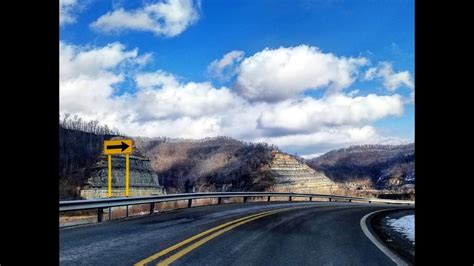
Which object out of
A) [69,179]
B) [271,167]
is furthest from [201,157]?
[69,179]

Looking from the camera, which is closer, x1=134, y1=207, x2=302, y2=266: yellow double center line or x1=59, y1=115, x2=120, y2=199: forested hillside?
x1=134, y1=207, x2=302, y2=266: yellow double center line

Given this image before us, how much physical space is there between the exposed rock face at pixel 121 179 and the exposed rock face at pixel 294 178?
34047 millimetres

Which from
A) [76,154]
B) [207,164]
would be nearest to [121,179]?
[76,154]

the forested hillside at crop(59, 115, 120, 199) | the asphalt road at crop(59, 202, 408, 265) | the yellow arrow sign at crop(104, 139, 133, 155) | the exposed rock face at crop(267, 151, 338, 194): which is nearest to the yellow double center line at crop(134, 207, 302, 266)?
the asphalt road at crop(59, 202, 408, 265)

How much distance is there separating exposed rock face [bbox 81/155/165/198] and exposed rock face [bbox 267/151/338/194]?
34.0 meters

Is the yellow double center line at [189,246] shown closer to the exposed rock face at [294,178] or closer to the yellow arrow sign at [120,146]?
the yellow arrow sign at [120,146]

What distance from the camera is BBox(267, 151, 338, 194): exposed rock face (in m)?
93.7

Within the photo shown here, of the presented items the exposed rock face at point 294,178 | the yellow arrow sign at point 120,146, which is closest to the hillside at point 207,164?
the exposed rock face at point 294,178

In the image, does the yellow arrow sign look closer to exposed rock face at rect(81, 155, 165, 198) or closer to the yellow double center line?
the yellow double center line

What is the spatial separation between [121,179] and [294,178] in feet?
165

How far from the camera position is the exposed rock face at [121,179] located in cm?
5597
